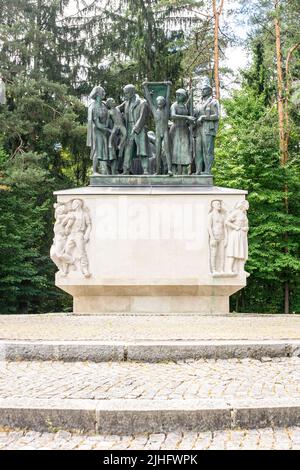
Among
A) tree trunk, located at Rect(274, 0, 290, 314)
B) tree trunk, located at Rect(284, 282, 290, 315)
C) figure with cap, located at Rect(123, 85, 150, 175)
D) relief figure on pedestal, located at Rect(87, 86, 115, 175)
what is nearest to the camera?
figure with cap, located at Rect(123, 85, 150, 175)

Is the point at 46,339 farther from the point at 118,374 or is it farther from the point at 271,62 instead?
the point at 271,62

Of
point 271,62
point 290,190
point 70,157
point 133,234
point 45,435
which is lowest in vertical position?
point 45,435

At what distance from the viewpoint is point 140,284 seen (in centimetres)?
1376

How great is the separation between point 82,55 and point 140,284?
690 inches

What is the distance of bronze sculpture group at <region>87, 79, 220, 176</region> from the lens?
14961 millimetres

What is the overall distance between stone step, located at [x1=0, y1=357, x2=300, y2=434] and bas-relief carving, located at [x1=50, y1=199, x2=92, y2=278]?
6580mm

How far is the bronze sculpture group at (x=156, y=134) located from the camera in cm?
1496

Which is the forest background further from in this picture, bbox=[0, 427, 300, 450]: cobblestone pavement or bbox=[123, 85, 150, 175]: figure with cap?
bbox=[0, 427, 300, 450]: cobblestone pavement

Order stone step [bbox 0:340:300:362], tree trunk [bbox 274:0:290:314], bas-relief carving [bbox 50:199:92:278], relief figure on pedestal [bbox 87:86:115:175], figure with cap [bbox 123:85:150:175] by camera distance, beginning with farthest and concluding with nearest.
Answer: tree trunk [bbox 274:0:290:314] → relief figure on pedestal [bbox 87:86:115:175] → figure with cap [bbox 123:85:150:175] → bas-relief carving [bbox 50:199:92:278] → stone step [bbox 0:340:300:362]

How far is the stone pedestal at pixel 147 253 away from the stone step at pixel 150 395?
6500 millimetres

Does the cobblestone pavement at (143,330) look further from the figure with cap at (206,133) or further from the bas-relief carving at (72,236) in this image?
the figure with cap at (206,133)

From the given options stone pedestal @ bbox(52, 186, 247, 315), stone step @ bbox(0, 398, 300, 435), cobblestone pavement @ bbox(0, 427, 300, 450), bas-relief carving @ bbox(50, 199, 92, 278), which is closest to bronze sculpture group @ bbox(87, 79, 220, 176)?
stone pedestal @ bbox(52, 186, 247, 315)

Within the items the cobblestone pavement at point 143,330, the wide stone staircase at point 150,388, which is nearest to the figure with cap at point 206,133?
the cobblestone pavement at point 143,330

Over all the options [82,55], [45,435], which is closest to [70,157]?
[82,55]
